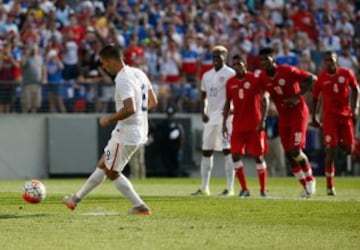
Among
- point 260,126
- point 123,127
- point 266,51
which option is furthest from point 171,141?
point 123,127

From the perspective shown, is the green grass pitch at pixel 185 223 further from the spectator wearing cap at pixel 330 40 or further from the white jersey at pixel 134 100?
the spectator wearing cap at pixel 330 40

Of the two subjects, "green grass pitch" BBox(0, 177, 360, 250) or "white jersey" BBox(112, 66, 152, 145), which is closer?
"green grass pitch" BBox(0, 177, 360, 250)

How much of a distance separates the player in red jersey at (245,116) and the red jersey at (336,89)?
1.54m

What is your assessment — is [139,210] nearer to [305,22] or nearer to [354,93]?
[354,93]

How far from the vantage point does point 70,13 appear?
32031 millimetres

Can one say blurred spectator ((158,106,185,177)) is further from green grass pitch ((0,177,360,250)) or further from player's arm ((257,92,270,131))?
player's arm ((257,92,270,131))

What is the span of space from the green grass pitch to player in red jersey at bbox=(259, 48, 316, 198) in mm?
563

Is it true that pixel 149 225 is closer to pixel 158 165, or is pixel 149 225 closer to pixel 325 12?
pixel 158 165

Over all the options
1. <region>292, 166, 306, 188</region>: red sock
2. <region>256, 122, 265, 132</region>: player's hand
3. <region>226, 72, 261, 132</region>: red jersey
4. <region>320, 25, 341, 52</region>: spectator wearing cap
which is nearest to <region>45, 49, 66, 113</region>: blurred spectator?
<region>320, 25, 341, 52</region>: spectator wearing cap

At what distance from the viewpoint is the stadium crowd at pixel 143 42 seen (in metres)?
30.0

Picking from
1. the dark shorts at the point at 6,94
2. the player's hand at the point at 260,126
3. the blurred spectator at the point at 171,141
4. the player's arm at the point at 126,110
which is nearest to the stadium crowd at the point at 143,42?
the dark shorts at the point at 6,94

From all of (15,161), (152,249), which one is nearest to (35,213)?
(152,249)

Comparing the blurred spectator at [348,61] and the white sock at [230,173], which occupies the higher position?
the blurred spectator at [348,61]

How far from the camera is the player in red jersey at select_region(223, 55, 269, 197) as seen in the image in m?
20.1
